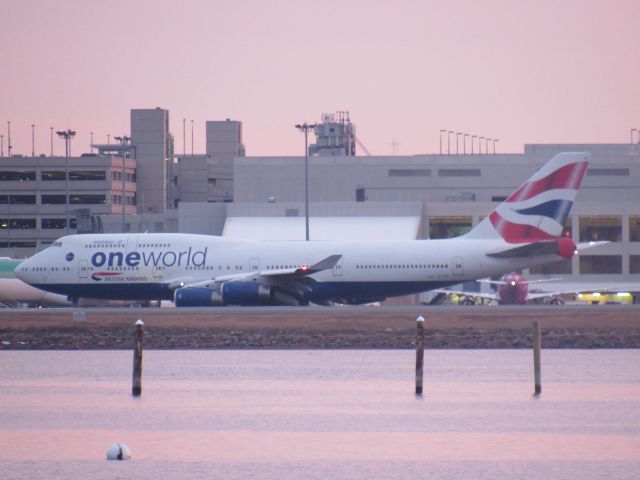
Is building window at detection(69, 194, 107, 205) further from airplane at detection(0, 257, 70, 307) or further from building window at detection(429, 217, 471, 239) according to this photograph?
airplane at detection(0, 257, 70, 307)

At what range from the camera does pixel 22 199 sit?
16238cm

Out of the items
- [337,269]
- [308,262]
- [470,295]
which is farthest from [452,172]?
[337,269]

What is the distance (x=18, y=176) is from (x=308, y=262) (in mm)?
104722

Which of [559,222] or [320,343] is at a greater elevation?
[559,222]

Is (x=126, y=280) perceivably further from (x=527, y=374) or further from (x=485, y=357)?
(x=527, y=374)

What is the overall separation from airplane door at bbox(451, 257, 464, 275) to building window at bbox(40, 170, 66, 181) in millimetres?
105556

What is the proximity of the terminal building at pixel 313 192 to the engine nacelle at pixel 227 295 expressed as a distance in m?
27.2

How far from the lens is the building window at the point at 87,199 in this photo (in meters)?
161

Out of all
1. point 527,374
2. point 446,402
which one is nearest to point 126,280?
point 527,374

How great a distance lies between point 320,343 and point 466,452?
26.1 meters

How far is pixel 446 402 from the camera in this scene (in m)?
26.0

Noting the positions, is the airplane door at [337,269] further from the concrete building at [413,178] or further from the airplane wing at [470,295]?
the concrete building at [413,178]

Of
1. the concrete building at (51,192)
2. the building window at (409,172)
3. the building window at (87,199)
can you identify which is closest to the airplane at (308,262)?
the building window at (409,172)

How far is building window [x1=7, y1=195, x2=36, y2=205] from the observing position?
531ft
